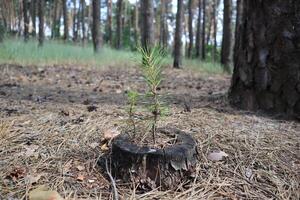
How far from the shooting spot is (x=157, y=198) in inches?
67.5

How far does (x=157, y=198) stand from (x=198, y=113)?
129 centimetres

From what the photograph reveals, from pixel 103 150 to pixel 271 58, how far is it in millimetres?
1605

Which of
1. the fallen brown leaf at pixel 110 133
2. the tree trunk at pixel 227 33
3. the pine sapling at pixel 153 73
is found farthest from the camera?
the tree trunk at pixel 227 33

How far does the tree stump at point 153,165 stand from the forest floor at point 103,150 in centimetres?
5

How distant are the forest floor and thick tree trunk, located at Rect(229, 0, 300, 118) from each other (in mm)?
158

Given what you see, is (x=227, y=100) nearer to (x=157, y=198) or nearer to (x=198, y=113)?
(x=198, y=113)

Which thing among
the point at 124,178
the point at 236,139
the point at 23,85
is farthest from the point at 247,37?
the point at 23,85

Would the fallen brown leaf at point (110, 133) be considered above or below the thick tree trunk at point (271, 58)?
below

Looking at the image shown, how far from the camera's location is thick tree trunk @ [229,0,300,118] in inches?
111

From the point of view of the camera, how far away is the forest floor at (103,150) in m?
1.78

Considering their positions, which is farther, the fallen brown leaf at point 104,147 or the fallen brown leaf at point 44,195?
the fallen brown leaf at point 104,147

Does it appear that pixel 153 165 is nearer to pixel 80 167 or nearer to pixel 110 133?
pixel 80 167

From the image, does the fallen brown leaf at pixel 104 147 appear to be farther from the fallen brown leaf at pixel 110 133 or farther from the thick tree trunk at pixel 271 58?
the thick tree trunk at pixel 271 58

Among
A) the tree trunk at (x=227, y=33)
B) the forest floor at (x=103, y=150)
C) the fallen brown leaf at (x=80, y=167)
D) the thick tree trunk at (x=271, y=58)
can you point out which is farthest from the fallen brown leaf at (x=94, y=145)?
the tree trunk at (x=227, y=33)
